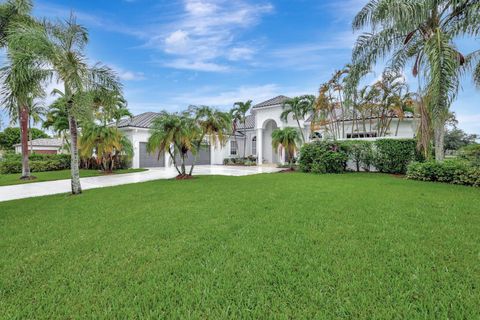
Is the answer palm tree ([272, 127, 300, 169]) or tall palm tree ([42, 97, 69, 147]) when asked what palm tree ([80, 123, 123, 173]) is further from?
palm tree ([272, 127, 300, 169])

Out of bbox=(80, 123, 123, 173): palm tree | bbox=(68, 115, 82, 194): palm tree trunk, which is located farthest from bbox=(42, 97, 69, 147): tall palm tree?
bbox=(68, 115, 82, 194): palm tree trunk

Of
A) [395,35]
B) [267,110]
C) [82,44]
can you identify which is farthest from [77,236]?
[267,110]

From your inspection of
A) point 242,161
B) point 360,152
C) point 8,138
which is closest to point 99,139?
point 242,161

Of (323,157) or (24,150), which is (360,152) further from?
(24,150)

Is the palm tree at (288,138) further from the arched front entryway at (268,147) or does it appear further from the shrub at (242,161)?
the arched front entryway at (268,147)

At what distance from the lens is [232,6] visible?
13039 mm

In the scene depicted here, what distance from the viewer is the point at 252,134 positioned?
31547 millimetres

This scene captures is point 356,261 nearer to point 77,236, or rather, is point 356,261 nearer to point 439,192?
point 77,236

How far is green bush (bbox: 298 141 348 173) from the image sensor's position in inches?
609

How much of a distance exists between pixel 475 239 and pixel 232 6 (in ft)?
45.3

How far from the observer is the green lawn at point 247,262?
2562 mm

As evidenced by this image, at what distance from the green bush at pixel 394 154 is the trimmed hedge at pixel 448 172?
2095mm

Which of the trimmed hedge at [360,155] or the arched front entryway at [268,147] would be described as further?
the arched front entryway at [268,147]

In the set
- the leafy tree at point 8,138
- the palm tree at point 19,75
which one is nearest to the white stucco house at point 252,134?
the palm tree at point 19,75
